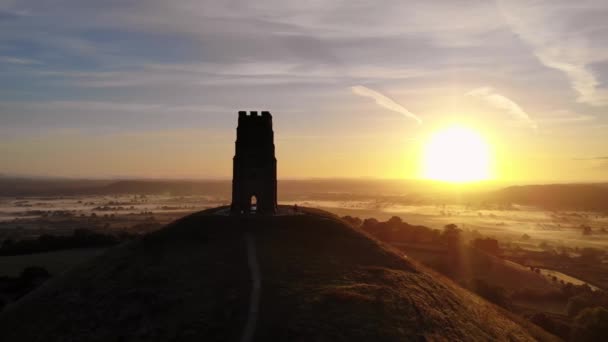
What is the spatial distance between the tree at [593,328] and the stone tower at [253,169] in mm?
22487

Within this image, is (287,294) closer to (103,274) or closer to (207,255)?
(207,255)

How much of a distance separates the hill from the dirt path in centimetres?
13

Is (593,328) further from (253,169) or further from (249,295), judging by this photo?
(253,169)

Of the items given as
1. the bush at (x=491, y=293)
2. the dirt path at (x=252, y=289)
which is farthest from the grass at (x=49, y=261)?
the bush at (x=491, y=293)

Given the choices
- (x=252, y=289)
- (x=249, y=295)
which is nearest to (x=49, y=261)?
(x=252, y=289)

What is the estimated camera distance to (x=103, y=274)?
27516 mm

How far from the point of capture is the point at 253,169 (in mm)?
34656

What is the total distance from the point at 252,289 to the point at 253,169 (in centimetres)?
1355

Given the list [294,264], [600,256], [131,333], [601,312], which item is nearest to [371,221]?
[600,256]

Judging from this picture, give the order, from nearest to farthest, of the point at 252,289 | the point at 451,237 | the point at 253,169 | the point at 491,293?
the point at 252,289 → the point at 253,169 → the point at 491,293 → the point at 451,237

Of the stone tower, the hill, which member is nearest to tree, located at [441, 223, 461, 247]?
the hill

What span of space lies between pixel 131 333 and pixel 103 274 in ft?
27.2

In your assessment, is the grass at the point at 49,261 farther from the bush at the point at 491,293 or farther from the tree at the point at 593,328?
the tree at the point at 593,328

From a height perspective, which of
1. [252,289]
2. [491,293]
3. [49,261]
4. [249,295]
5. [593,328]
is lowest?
[593,328]
